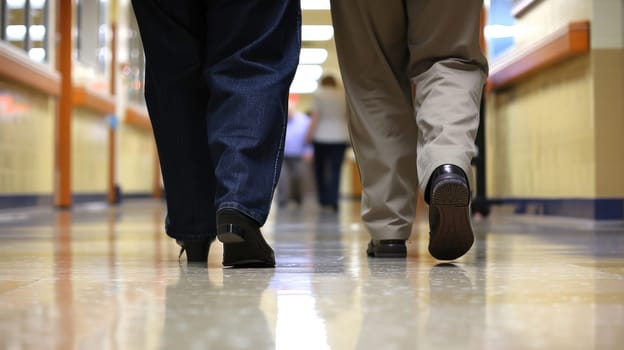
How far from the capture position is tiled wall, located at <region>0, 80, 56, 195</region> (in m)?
8.94

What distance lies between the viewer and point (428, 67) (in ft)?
8.16

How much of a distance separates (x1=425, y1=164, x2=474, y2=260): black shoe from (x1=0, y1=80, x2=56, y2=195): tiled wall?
726cm

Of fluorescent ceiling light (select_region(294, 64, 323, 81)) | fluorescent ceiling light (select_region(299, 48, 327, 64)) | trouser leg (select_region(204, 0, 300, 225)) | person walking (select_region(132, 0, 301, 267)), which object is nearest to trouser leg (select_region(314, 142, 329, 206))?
person walking (select_region(132, 0, 301, 267))

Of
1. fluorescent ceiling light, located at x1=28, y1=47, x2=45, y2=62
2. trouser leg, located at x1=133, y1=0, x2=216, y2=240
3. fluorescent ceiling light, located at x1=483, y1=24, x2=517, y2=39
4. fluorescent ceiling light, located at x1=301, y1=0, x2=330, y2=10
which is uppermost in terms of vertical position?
fluorescent ceiling light, located at x1=301, y1=0, x2=330, y2=10

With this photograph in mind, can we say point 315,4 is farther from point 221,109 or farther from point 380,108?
point 221,109

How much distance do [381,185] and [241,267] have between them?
564mm

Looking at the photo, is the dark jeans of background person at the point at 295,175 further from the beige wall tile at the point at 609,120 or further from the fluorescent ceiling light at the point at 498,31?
the beige wall tile at the point at 609,120

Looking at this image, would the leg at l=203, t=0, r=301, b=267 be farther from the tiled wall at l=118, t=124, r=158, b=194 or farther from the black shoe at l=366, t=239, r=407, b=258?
the tiled wall at l=118, t=124, r=158, b=194

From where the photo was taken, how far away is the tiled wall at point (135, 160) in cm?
1718

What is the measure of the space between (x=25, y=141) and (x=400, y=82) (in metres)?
7.97

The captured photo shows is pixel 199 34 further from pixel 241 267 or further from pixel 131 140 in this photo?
pixel 131 140

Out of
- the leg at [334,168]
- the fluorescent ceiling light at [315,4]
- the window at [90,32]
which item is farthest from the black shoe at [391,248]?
the fluorescent ceiling light at [315,4]

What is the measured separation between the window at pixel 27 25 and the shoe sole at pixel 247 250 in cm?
708

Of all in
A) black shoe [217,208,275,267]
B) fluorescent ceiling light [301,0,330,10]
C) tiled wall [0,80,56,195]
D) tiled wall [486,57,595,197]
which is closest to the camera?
black shoe [217,208,275,267]
